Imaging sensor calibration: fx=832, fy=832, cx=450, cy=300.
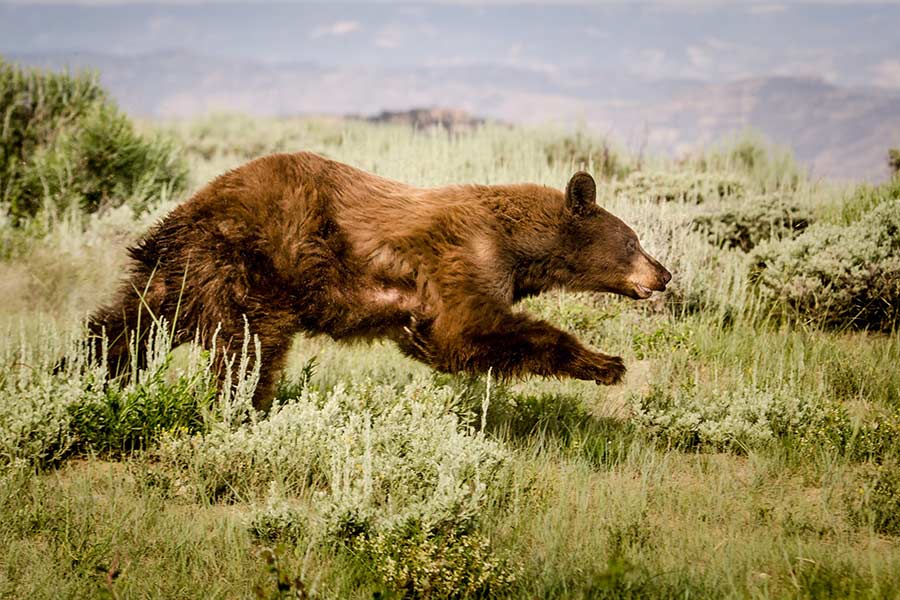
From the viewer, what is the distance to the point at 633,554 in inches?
153

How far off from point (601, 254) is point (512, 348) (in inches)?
45.2

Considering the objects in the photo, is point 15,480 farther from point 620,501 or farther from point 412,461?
point 620,501

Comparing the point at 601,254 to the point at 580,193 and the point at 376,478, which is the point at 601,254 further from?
the point at 376,478

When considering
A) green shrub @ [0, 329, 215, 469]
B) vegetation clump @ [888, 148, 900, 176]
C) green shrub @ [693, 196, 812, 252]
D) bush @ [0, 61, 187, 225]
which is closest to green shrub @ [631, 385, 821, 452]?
green shrub @ [0, 329, 215, 469]

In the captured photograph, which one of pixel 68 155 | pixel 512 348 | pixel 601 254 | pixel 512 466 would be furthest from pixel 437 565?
pixel 68 155

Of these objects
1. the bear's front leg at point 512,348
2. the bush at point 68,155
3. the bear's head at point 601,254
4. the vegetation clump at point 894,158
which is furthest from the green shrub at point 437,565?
the vegetation clump at point 894,158

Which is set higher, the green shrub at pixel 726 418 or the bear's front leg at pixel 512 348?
the bear's front leg at pixel 512 348

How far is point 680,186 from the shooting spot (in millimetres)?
11344

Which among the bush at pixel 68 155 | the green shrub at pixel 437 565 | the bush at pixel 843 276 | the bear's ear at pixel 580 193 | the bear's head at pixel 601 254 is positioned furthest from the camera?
the bush at pixel 68 155

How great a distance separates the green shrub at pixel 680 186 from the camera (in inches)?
431

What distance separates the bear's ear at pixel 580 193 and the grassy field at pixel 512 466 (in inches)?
47.6

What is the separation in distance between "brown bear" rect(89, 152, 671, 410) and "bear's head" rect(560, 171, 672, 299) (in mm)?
202

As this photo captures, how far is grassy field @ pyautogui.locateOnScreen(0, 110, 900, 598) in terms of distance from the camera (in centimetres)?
367

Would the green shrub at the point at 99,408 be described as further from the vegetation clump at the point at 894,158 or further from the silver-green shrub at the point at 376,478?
the vegetation clump at the point at 894,158
